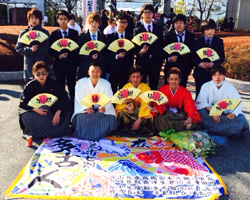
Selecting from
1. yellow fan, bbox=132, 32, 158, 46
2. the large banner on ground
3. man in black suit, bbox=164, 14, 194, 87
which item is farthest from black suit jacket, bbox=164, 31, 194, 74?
the large banner on ground

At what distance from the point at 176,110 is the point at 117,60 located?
53.2 inches

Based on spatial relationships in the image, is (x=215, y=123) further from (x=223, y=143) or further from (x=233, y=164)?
(x=233, y=164)

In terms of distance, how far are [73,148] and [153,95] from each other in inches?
51.1

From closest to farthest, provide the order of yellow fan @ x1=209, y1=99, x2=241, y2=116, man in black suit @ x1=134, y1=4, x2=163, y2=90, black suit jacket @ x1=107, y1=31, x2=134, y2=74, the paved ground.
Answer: the paved ground → yellow fan @ x1=209, y1=99, x2=241, y2=116 → man in black suit @ x1=134, y1=4, x2=163, y2=90 → black suit jacket @ x1=107, y1=31, x2=134, y2=74

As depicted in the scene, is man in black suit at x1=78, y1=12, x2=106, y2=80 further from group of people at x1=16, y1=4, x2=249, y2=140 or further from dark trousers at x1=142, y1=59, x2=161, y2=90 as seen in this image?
dark trousers at x1=142, y1=59, x2=161, y2=90

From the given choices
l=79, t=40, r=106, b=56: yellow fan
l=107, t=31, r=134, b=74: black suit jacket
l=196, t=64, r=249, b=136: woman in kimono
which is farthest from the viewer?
l=107, t=31, r=134, b=74: black suit jacket

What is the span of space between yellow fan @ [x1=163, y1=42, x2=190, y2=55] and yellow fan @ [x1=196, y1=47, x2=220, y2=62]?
209 mm

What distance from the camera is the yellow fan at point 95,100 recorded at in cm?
387

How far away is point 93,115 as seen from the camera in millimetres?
4055

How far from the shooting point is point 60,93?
405cm

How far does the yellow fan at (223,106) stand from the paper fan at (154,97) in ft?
2.27

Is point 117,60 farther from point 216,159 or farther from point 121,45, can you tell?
point 216,159

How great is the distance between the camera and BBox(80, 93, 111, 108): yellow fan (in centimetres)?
387

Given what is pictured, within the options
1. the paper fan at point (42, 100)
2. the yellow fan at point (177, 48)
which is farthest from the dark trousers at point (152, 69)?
the paper fan at point (42, 100)
